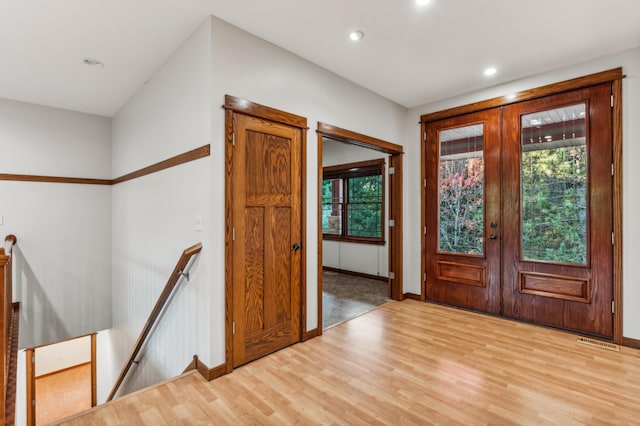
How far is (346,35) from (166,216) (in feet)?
7.86

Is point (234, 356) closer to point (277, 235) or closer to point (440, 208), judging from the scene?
point (277, 235)

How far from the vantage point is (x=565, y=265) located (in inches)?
128

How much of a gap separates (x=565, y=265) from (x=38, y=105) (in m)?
6.89

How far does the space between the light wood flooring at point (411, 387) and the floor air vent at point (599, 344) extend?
0.07 meters

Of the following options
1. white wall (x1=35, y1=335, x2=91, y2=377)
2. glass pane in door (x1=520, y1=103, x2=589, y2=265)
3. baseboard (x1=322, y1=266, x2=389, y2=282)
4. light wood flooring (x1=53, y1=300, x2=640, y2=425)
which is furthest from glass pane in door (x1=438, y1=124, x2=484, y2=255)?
white wall (x1=35, y1=335, x2=91, y2=377)

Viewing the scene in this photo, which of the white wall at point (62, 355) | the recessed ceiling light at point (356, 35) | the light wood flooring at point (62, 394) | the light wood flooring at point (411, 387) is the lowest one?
the light wood flooring at point (62, 394)

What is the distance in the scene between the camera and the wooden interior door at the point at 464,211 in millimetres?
3723

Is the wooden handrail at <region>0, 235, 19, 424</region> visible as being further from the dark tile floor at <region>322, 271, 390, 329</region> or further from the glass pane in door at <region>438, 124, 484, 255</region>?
the glass pane in door at <region>438, 124, 484, 255</region>

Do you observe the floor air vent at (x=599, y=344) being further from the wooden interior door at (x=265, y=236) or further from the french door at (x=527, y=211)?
the wooden interior door at (x=265, y=236)

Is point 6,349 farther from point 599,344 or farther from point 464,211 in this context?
point 599,344

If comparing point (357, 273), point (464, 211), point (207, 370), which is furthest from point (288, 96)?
point (357, 273)

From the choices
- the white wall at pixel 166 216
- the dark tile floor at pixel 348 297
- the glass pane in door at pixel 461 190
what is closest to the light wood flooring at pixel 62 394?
the white wall at pixel 166 216

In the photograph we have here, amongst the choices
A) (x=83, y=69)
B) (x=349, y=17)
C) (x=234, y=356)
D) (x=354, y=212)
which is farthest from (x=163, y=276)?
(x=354, y=212)

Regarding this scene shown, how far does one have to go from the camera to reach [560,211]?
129 inches
